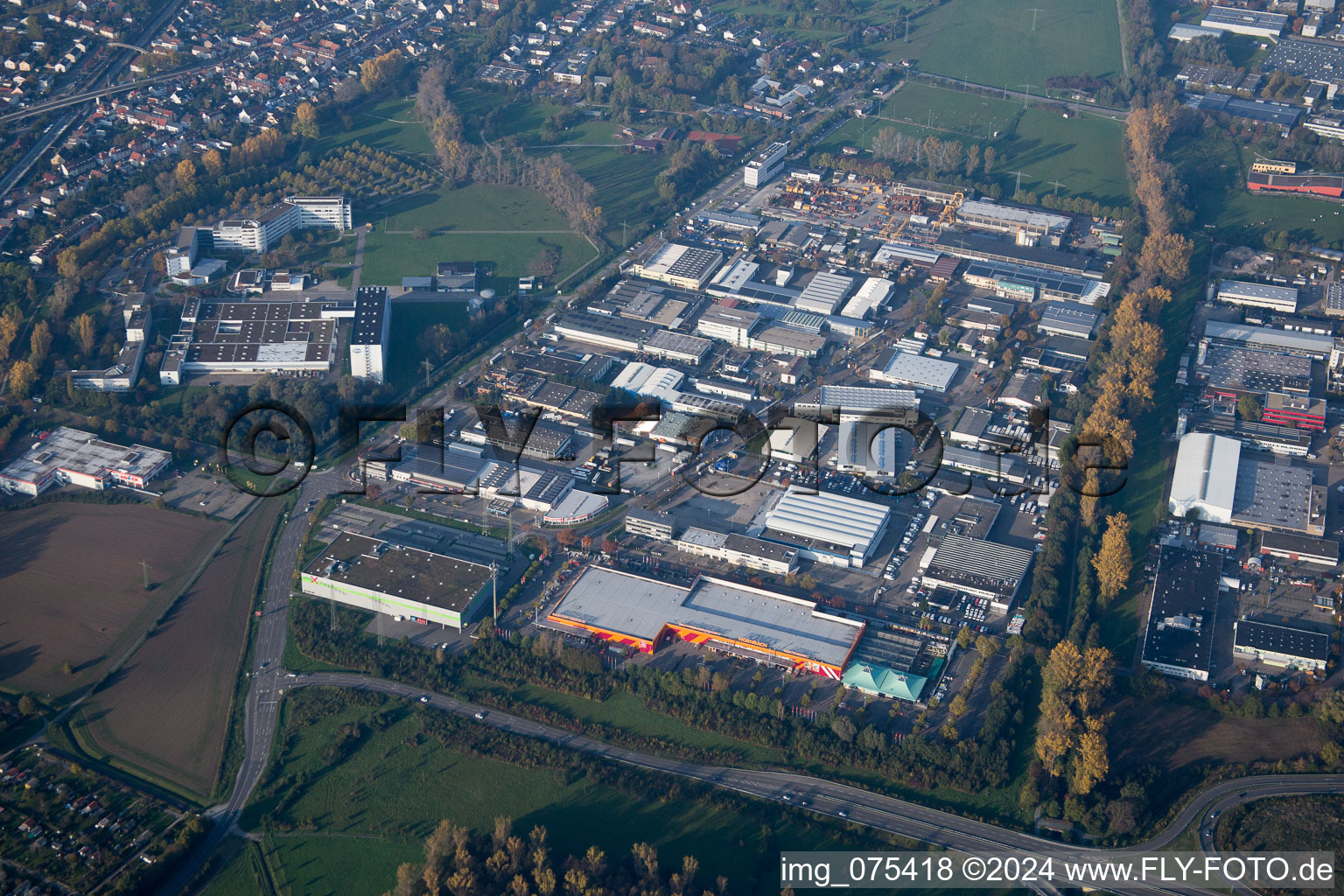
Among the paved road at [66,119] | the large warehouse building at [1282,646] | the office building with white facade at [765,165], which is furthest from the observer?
the office building with white facade at [765,165]

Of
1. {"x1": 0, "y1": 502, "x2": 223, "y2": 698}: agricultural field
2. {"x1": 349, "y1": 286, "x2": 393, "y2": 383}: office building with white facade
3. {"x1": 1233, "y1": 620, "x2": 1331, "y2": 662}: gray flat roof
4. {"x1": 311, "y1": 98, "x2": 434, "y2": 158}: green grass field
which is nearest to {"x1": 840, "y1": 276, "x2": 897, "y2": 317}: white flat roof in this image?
{"x1": 349, "y1": 286, "x2": 393, "y2": 383}: office building with white facade

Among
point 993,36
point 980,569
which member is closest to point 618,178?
point 993,36

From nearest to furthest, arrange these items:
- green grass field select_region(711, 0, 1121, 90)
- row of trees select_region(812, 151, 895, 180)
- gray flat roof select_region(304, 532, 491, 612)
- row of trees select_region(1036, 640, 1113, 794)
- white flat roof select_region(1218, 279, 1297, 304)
A: row of trees select_region(1036, 640, 1113, 794) → gray flat roof select_region(304, 532, 491, 612) → white flat roof select_region(1218, 279, 1297, 304) → row of trees select_region(812, 151, 895, 180) → green grass field select_region(711, 0, 1121, 90)

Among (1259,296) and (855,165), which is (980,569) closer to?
(1259,296)

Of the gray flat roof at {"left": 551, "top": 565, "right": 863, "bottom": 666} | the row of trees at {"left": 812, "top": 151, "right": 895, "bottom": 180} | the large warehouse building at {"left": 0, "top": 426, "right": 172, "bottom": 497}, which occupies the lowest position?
the gray flat roof at {"left": 551, "top": 565, "right": 863, "bottom": 666}

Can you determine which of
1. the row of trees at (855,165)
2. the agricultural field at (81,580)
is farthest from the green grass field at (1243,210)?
the agricultural field at (81,580)

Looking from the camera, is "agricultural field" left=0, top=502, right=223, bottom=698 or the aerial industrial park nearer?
the aerial industrial park

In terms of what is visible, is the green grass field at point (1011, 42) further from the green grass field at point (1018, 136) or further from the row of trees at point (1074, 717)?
the row of trees at point (1074, 717)

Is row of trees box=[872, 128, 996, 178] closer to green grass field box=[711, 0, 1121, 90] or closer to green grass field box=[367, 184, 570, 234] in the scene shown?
green grass field box=[711, 0, 1121, 90]
